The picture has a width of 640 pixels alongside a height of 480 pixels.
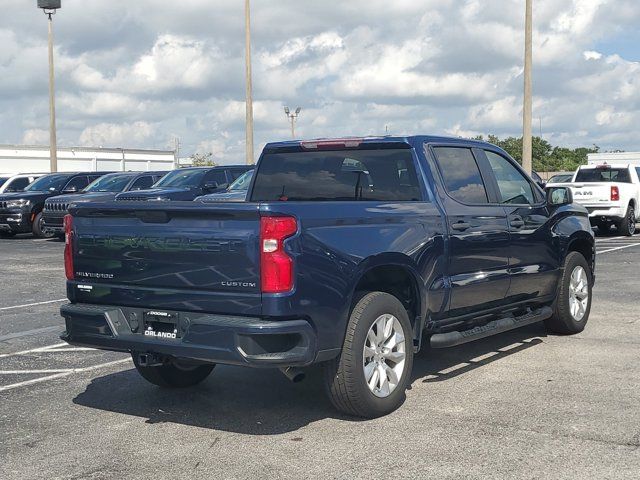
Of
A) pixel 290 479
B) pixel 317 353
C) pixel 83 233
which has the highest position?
pixel 83 233

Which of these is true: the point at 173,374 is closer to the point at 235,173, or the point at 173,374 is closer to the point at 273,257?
the point at 273,257

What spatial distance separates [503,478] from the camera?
4.64 metres

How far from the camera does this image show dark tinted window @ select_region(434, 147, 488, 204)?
275 inches

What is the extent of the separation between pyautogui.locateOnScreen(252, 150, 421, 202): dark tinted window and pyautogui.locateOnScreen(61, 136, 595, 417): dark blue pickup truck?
11 millimetres

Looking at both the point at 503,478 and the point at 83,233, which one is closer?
the point at 503,478

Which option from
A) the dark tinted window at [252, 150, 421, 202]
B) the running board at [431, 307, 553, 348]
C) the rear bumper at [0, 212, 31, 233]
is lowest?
the running board at [431, 307, 553, 348]

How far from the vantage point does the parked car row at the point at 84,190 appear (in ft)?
62.9

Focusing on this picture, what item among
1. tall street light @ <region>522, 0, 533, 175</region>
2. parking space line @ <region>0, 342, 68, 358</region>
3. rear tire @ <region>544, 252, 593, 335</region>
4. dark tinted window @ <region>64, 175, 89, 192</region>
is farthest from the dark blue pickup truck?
dark tinted window @ <region>64, 175, 89, 192</region>

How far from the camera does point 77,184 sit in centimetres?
2527

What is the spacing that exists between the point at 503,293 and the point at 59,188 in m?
19.7

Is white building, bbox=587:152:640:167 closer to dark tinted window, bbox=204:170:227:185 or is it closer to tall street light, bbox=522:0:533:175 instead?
tall street light, bbox=522:0:533:175

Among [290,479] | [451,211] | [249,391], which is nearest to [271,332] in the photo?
[290,479]

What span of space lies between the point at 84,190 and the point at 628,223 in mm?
13998

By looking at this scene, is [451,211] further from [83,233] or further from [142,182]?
[142,182]
